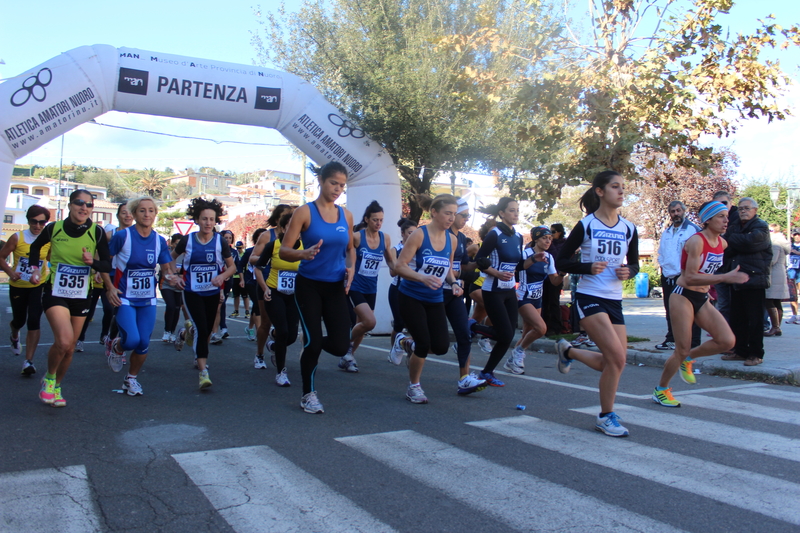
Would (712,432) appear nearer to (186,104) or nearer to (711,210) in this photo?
(711,210)

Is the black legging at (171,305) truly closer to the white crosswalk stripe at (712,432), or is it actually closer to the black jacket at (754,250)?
the white crosswalk stripe at (712,432)

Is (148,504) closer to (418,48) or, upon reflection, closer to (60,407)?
(60,407)

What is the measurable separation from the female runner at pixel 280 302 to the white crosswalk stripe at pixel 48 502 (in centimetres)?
327

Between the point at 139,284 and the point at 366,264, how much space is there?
274 cm

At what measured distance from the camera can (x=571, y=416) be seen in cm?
561

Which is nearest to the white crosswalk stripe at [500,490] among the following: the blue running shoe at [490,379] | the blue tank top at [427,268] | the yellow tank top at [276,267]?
the blue tank top at [427,268]

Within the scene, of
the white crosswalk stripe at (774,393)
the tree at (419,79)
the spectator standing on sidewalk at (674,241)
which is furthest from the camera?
the tree at (419,79)

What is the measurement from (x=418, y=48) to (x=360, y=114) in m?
1.99

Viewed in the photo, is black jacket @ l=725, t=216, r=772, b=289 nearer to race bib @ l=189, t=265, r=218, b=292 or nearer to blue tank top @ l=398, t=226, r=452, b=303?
blue tank top @ l=398, t=226, r=452, b=303

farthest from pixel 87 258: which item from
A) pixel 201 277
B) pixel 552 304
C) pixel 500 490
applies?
pixel 552 304

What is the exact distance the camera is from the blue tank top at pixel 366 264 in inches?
314

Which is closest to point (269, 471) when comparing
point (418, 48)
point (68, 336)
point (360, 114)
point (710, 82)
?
point (68, 336)

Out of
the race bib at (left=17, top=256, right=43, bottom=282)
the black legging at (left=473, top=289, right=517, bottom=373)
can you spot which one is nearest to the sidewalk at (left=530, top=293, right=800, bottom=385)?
the black legging at (left=473, top=289, right=517, bottom=373)

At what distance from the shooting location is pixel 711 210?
19.3 feet
